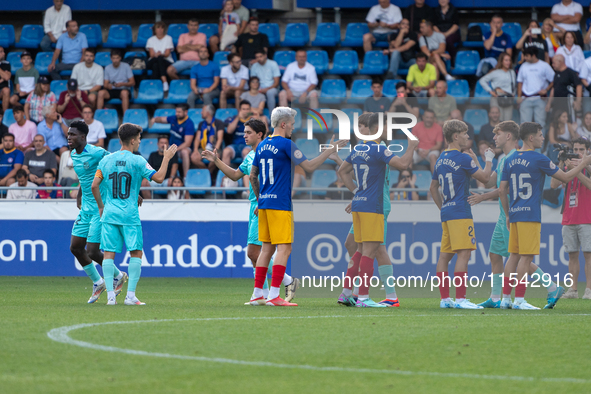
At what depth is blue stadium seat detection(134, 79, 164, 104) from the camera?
1842 centimetres

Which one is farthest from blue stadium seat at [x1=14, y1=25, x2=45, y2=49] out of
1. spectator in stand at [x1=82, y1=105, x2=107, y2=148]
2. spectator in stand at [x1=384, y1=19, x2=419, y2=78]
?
spectator in stand at [x1=384, y1=19, x2=419, y2=78]

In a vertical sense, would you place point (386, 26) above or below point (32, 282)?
above

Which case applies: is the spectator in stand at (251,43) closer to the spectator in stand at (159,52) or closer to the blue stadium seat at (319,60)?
the blue stadium seat at (319,60)

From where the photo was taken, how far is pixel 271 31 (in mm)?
18984

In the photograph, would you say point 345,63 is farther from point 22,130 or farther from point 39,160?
point 22,130

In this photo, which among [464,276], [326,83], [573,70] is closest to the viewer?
[464,276]

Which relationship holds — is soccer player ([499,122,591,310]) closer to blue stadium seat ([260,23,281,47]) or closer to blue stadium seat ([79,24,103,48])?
blue stadium seat ([260,23,281,47])

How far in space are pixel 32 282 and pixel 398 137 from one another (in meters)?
6.35

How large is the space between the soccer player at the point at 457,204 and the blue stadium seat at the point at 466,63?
921 cm

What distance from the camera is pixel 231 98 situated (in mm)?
17875

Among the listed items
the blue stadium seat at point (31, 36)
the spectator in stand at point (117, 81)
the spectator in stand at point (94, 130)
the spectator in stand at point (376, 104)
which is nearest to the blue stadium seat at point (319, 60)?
the spectator in stand at point (376, 104)

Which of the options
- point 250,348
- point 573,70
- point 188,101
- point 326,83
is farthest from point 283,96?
point 250,348

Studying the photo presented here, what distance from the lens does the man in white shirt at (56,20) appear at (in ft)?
63.8

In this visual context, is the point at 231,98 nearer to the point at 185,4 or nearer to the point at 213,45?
the point at 213,45
